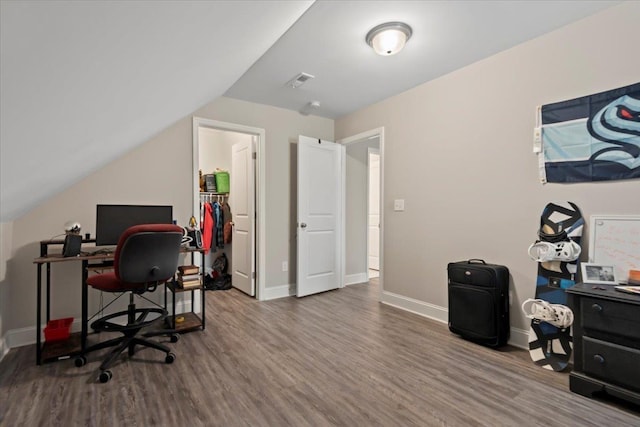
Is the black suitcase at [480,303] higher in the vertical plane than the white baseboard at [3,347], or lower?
higher

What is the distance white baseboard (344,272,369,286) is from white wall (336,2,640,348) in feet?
3.42

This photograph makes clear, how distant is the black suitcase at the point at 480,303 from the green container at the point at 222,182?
11.7 feet

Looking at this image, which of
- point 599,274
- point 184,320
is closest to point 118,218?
point 184,320

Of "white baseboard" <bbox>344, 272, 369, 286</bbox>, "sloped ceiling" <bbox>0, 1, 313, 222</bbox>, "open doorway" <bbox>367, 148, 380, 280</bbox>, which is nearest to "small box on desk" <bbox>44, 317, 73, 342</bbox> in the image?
"sloped ceiling" <bbox>0, 1, 313, 222</bbox>

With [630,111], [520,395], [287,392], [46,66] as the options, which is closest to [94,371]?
[287,392]

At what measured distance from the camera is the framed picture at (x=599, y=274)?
6.63 ft

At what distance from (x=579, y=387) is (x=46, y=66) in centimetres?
284

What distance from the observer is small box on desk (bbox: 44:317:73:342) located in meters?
2.48

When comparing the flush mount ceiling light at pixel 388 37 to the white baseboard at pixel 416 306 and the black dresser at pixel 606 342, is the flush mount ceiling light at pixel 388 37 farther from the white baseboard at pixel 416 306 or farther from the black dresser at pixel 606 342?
the white baseboard at pixel 416 306

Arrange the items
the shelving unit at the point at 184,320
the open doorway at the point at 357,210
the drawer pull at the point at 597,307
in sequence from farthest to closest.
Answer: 1. the open doorway at the point at 357,210
2. the shelving unit at the point at 184,320
3. the drawer pull at the point at 597,307

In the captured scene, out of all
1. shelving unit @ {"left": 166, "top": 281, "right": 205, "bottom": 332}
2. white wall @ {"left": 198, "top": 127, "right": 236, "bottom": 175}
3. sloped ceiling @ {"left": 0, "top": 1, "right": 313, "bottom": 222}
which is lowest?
shelving unit @ {"left": 166, "top": 281, "right": 205, "bottom": 332}

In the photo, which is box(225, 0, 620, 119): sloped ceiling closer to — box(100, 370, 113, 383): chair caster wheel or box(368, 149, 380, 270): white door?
box(368, 149, 380, 270): white door

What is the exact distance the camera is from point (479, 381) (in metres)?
Result: 2.02

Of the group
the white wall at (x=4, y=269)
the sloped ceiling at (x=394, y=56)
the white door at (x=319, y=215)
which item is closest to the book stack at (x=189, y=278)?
the white wall at (x=4, y=269)
